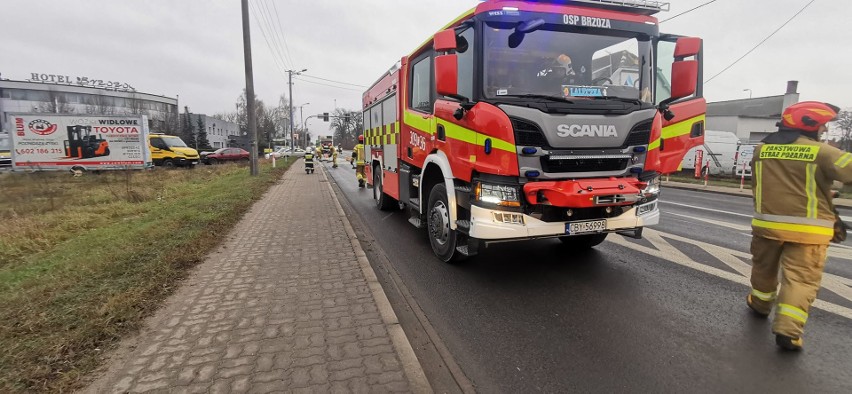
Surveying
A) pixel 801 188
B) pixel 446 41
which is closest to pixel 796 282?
pixel 801 188

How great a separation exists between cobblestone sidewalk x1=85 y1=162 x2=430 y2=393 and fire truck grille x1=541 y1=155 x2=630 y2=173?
6.76 ft

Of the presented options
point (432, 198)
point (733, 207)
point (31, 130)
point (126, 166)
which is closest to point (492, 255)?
point (432, 198)

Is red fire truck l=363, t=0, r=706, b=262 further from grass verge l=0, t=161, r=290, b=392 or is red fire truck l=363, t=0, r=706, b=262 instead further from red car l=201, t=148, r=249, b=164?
red car l=201, t=148, r=249, b=164

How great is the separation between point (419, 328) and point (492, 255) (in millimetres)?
2326

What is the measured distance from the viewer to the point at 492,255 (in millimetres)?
5570

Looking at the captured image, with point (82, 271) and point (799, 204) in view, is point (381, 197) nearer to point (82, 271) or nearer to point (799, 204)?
point (82, 271)

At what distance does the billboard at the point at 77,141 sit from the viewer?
786 inches

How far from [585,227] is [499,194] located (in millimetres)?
972

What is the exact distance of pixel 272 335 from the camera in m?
3.18

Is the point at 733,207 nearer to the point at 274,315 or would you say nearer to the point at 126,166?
the point at 274,315

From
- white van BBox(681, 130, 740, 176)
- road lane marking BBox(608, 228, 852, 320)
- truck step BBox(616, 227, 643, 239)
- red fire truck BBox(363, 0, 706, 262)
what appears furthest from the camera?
white van BBox(681, 130, 740, 176)

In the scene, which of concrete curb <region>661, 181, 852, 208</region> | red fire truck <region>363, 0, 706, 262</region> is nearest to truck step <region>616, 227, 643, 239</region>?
red fire truck <region>363, 0, 706, 262</region>

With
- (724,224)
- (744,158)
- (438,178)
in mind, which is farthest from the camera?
(744,158)

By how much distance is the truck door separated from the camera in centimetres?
482
